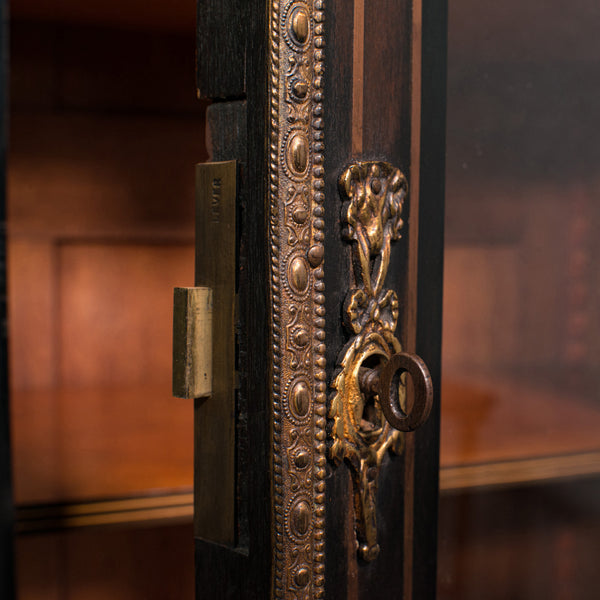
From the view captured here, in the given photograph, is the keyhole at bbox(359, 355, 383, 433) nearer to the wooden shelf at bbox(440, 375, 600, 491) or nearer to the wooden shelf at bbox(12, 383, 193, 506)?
the wooden shelf at bbox(440, 375, 600, 491)

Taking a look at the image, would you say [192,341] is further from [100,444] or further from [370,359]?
[100,444]

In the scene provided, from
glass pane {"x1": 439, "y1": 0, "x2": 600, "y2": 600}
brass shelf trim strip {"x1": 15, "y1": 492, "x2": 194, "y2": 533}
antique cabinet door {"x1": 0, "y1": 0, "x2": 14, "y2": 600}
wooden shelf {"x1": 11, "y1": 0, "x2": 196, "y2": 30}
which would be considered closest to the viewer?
antique cabinet door {"x1": 0, "y1": 0, "x2": 14, "y2": 600}

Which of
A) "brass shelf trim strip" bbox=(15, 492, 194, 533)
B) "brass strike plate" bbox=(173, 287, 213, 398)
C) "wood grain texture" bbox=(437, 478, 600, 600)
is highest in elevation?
"brass strike plate" bbox=(173, 287, 213, 398)

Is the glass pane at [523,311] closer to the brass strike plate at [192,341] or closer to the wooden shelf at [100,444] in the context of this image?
the brass strike plate at [192,341]

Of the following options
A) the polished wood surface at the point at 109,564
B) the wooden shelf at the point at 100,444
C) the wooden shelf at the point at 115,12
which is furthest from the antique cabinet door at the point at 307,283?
the wooden shelf at the point at 115,12

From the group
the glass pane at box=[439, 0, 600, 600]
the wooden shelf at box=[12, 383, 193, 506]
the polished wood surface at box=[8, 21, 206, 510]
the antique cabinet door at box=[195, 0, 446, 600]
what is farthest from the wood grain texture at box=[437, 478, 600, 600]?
the polished wood surface at box=[8, 21, 206, 510]

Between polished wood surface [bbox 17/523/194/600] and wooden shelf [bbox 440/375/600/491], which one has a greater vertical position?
wooden shelf [bbox 440/375/600/491]

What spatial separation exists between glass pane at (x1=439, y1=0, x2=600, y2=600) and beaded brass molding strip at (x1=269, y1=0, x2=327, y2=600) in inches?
7.5

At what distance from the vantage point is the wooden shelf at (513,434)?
0.66 meters

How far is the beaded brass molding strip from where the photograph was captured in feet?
1.35

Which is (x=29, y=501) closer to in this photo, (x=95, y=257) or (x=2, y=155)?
(x=95, y=257)

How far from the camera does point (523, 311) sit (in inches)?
27.4

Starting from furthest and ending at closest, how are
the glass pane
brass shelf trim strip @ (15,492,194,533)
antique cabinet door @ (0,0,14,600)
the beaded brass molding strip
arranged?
1. brass shelf trim strip @ (15,492,194,533)
2. the glass pane
3. the beaded brass molding strip
4. antique cabinet door @ (0,0,14,600)

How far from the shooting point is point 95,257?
1.81m
